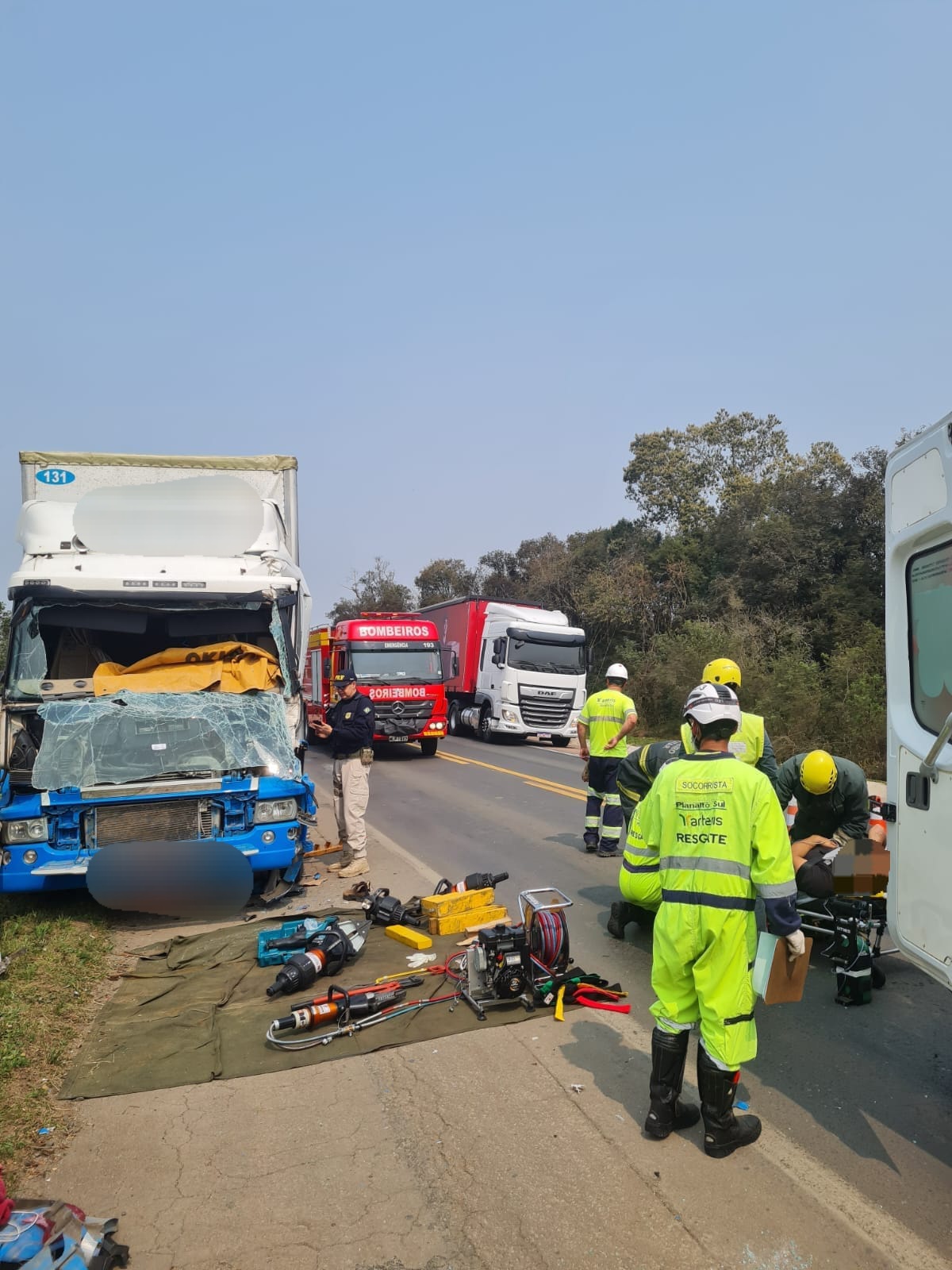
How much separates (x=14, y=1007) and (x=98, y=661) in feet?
14.1

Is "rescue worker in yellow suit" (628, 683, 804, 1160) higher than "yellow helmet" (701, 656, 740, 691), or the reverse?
"yellow helmet" (701, 656, 740, 691)

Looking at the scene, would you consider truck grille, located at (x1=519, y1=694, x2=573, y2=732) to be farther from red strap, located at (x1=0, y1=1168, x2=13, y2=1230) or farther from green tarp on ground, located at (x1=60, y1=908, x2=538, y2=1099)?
red strap, located at (x1=0, y1=1168, x2=13, y2=1230)

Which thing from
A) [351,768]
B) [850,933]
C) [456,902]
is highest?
[351,768]

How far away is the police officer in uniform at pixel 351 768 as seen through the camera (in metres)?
8.39

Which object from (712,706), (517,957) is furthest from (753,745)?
(712,706)

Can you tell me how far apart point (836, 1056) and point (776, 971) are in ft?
3.97

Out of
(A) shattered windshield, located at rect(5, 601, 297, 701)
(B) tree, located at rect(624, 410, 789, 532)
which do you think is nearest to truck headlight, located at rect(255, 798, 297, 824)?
(A) shattered windshield, located at rect(5, 601, 297, 701)

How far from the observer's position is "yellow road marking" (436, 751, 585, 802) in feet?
42.5

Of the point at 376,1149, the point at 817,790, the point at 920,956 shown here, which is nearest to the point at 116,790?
the point at 376,1149

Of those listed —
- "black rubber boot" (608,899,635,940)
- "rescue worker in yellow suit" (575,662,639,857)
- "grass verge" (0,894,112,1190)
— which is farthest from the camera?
"rescue worker in yellow suit" (575,662,639,857)

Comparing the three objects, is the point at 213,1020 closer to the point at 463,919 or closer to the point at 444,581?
the point at 463,919

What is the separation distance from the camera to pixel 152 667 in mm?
8258

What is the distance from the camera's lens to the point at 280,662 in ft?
26.3

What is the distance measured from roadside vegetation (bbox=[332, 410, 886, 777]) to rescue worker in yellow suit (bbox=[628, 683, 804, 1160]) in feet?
39.9
